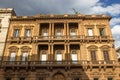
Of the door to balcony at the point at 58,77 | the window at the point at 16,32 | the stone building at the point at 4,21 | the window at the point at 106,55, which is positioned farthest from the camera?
the window at the point at 16,32

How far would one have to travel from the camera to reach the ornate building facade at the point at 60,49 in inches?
1183

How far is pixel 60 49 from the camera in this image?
33.2m

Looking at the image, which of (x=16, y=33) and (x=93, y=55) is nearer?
(x=93, y=55)

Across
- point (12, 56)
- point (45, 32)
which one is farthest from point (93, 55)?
point (12, 56)

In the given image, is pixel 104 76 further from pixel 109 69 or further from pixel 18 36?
pixel 18 36

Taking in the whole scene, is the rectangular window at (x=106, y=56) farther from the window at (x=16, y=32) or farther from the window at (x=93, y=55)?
the window at (x=16, y=32)

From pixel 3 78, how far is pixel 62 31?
1444 centimetres

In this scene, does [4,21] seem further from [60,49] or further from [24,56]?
[60,49]

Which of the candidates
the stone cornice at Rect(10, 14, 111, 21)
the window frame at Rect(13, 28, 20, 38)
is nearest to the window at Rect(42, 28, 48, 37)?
the stone cornice at Rect(10, 14, 111, 21)

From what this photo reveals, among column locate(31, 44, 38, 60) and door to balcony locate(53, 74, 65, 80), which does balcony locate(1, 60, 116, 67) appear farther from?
door to balcony locate(53, 74, 65, 80)

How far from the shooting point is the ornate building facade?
98.6 feet

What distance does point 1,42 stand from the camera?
32.9 m

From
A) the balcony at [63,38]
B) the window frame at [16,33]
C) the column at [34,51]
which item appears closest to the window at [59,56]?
the balcony at [63,38]

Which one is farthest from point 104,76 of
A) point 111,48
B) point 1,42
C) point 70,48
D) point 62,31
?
point 1,42
